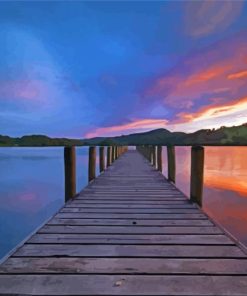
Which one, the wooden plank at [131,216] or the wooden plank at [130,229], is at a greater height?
the wooden plank at [130,229]

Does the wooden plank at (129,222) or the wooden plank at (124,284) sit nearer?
the wooden plank at (124,284)

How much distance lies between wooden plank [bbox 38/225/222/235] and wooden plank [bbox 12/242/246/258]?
501 millimetres

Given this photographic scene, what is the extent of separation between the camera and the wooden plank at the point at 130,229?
3.65 meters

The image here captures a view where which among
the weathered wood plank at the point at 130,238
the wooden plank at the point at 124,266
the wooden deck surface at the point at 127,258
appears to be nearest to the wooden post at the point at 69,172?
the wooden deck surface at the point at 127,258

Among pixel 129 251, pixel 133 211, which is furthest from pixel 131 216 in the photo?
pixel 129 251

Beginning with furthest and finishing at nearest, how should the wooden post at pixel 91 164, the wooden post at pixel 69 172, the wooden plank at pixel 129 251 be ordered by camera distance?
1. the wooden post at pixel 91 164
2. the wooden post at pixel 69 172
3. the wooden plank at pixel 129 251

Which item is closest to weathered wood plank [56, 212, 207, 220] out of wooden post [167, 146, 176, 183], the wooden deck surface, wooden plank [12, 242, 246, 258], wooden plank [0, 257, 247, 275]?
the wooden deck surface

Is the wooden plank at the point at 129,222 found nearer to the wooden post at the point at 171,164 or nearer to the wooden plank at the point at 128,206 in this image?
the wooden plank at the point at 128,206

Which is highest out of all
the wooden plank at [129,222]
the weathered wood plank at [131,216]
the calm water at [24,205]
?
the wooden plank at [129,222]

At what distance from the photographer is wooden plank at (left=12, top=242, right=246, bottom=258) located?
2885 mm

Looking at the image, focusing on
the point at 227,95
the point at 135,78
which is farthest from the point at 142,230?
the point at 227,95

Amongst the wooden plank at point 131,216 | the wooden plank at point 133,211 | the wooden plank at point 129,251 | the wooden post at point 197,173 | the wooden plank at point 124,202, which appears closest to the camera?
the wooden plank at point 129,251

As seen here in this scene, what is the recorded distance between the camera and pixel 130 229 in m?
3.79

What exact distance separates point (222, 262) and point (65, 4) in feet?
38.5
